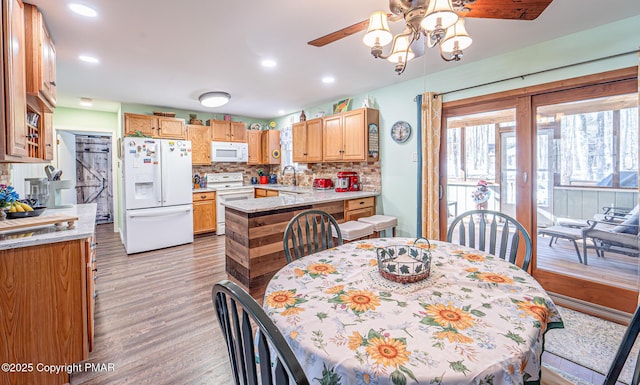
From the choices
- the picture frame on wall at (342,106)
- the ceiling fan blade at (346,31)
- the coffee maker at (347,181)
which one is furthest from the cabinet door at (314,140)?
the ceiling fan blade at (346,31)

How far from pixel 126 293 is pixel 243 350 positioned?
278 centimetres

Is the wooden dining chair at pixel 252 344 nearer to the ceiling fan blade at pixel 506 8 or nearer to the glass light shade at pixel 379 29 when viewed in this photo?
the glass light shade at pixel 379 29

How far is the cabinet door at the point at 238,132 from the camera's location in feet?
18.0

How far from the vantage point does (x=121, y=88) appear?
148 inches

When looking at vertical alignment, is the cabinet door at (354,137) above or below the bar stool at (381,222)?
above

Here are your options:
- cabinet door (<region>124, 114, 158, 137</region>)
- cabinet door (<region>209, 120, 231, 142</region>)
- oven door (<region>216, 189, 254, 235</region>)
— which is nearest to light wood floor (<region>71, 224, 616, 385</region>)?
oven door (<region>216, 189, 254, 235</region>)

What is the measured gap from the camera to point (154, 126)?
4492 millimetres

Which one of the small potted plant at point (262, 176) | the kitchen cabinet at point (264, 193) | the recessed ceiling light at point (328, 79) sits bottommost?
the kitchen cabinet at point (264, 193)

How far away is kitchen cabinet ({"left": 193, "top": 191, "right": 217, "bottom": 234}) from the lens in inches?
195

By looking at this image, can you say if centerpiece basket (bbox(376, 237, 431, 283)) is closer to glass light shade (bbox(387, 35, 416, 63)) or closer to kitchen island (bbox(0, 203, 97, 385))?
glass light shade (bbox(387, 35, 416, 63))

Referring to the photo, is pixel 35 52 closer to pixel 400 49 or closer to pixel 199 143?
pixel 400 49

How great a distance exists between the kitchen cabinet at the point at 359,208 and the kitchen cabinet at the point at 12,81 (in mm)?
2929

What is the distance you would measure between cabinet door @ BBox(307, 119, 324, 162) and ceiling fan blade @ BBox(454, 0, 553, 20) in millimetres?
3088

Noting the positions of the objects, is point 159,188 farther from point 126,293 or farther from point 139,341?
point 139,341
